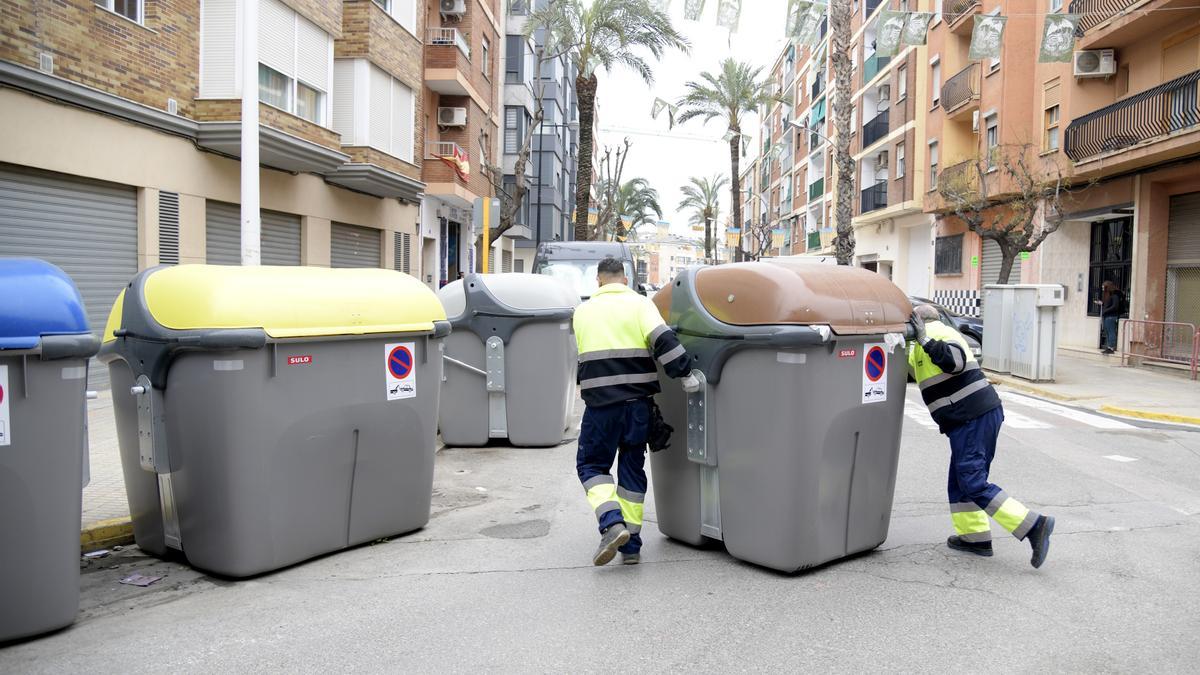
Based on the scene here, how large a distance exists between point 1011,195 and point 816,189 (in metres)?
27.9

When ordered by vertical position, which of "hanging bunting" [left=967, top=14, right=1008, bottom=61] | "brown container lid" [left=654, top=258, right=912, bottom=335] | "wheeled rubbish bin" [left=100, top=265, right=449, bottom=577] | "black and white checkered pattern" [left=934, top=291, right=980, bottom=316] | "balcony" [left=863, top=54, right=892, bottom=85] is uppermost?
"balcony" [left=863, top=54, right=892, bottom=85]

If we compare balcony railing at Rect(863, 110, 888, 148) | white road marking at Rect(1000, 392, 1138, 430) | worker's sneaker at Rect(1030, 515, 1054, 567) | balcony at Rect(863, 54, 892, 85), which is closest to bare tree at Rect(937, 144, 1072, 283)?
white road marking at Rect(1000, 392, 1138, 430)

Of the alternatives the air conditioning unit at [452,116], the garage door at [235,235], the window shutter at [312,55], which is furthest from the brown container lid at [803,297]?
the air conditioning unit at [452,116]

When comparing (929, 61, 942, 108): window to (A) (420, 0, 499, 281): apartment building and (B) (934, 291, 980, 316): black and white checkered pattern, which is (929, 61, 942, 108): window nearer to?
(B) (934, 291, 980, 316): black and white checkered pattern

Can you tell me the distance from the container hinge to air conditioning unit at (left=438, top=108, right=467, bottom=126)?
2014cm

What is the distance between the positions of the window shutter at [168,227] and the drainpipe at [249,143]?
3.99m

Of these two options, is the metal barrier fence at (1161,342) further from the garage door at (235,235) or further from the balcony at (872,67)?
the balcony at (872,67)

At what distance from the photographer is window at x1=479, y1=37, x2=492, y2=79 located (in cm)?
3117

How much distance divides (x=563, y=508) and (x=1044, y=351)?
12170mm

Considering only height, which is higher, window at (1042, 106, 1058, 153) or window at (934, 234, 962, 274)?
window at (1042, 106, 1058, 153)

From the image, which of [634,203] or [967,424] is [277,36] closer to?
[967,424]

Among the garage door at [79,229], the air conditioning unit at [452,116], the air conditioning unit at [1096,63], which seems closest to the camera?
the garage door at [79,229]

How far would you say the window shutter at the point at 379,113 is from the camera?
21188 millimetres

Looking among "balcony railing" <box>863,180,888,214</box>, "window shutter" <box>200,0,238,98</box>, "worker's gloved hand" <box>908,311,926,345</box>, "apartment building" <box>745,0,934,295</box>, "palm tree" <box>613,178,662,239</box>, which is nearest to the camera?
"worker's gloved hand" <box>908,311,926,345</box>
